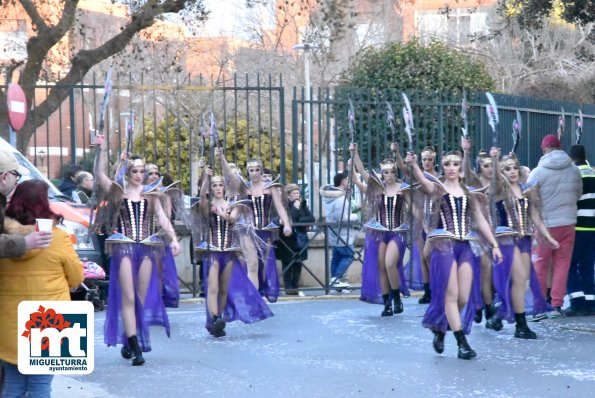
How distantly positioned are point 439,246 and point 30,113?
7682 millimetres

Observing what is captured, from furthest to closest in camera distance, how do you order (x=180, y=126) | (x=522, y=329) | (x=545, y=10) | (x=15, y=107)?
(x=180, y=126), (x=545, y=10), (x=15, y=107), (x=522, y=329)

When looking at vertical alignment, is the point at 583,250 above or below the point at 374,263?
above

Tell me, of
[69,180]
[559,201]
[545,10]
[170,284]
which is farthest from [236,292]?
[545,10]

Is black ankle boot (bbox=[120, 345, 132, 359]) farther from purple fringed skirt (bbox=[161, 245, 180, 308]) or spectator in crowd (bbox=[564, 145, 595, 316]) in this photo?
spectator in crowd (bbox=[564, 145, 595, 316])

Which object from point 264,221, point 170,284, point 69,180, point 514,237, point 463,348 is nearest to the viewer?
point 463,348

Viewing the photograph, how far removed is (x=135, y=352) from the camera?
10453 millimetres

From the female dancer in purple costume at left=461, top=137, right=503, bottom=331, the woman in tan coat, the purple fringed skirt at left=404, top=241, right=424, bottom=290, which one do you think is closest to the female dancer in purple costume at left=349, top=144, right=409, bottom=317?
the purple fringed skirt at left=404, top=241, right=424, bottom=290

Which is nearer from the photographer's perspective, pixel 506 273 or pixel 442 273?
pixel 442 273

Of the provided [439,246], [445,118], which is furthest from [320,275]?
[439,246]

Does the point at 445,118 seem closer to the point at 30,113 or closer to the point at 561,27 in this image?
the point at 30,113

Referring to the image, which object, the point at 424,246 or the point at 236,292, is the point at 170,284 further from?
the point at 424,246

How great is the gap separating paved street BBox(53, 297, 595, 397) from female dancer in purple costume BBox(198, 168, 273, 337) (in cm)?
24

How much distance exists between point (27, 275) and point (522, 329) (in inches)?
254

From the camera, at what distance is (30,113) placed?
54.9ft
